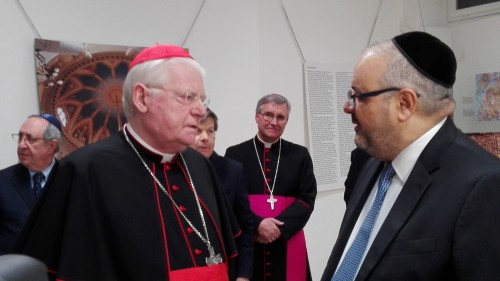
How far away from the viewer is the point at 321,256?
4816 millimetres

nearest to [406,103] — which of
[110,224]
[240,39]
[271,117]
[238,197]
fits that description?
[110,224]

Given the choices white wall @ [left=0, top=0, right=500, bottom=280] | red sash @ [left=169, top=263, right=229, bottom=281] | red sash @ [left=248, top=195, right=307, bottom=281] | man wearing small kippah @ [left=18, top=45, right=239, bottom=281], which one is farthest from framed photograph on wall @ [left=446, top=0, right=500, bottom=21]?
red sash @ [left=169, top=263, right=229, bottom=281]

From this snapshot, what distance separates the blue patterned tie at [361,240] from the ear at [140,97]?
2.64ft

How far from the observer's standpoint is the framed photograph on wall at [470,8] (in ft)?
18.2

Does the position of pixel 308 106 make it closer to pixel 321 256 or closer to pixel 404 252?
pixel 321 256

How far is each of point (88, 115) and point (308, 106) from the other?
191 cm

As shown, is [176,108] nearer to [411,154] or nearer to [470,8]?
[411,154]

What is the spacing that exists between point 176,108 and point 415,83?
768mm

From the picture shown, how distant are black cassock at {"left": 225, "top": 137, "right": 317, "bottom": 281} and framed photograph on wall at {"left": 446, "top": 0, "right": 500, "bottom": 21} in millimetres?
3152

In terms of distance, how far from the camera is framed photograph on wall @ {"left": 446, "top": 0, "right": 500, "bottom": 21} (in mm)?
5559

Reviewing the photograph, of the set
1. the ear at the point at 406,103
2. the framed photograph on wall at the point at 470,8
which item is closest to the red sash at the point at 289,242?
the ear at the point at 406,103

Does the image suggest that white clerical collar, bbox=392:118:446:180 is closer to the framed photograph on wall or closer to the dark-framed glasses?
the dark-framed glasses

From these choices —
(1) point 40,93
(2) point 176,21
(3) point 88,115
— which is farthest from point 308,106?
(1) point 40,93

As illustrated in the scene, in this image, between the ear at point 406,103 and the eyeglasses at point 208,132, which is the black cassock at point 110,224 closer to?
the ear at point 406,103
